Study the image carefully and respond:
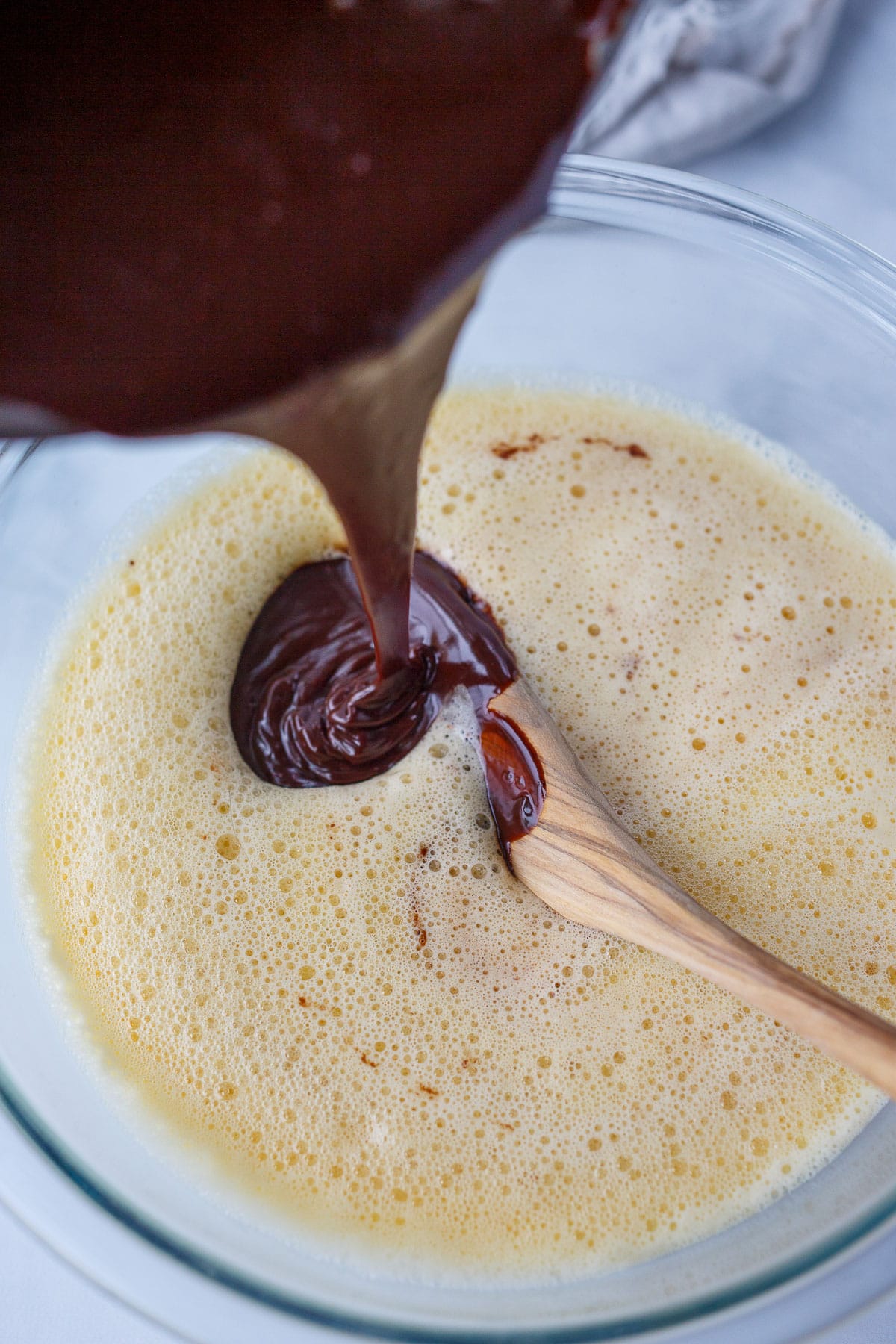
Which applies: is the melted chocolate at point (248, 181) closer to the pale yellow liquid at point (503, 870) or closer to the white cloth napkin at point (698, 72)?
the pale yellow liquid at point (503, 870)

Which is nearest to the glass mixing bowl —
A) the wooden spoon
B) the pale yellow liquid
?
the pale yellow liquid

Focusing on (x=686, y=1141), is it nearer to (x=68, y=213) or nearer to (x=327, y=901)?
(x=327, y=901)

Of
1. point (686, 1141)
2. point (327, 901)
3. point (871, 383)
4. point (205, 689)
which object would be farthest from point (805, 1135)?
point (871, 383)

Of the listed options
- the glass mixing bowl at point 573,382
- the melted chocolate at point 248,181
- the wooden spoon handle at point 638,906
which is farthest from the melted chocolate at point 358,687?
the melted chocolate at point 248,181

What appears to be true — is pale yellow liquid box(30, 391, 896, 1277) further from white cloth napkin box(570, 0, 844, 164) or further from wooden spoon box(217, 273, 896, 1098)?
white cloth napkin box(570, 0, 844, 164)

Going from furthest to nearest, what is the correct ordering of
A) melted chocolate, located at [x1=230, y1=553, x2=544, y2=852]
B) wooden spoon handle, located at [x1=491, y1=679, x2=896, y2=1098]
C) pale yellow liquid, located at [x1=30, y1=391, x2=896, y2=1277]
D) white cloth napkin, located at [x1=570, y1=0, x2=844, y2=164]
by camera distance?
white cloth napkin, located at [x1=570, y1=0, x2=844, y2=164] < melted chocolate, located at [x1=230, y1=553, x2=544, y2=852] < pale yellow liquid, located at [x1=30, y1=391, x2=896, y2=1277] < wooden spoon handle, located at [x1=491, y1=679, x2=896, y2=1098]

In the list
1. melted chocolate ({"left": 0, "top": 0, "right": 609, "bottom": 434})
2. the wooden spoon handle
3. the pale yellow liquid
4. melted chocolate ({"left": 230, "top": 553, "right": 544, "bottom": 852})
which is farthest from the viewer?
melted chocolate ({"left": 230, "top": 553, "right": 544, "bottom": 852})
